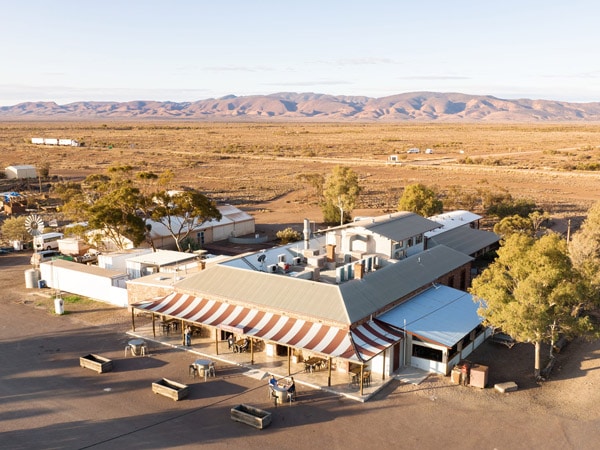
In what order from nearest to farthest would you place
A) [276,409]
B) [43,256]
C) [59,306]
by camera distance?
[276,409], [59,306], [43,256]

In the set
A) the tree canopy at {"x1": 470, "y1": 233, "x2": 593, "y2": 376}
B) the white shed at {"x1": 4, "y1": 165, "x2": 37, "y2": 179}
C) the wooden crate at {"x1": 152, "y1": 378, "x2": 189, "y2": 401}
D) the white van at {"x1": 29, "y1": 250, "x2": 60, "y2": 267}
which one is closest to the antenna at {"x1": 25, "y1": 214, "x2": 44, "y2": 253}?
the white van at {"x1": 29, "y1": 250, "x2": 60, "y2": 267}

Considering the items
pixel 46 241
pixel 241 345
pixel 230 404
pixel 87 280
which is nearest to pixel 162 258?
pixel 87 280

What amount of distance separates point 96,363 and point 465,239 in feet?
A: 98.2

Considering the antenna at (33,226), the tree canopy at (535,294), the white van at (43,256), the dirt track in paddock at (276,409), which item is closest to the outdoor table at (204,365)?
the dirt track in paddock at (276,409)

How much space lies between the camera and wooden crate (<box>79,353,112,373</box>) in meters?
25.0

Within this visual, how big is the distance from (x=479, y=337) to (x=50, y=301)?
26.8 metres

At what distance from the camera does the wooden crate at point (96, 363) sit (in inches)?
982

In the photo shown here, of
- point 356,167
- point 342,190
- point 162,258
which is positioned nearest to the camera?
point 162,258

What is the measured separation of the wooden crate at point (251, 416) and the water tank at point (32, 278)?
2417cm

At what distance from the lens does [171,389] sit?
22.4m

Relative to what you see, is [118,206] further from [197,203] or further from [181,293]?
[181,293]

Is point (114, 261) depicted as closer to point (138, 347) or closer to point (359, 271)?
point (138, 347)

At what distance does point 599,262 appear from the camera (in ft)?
80.9

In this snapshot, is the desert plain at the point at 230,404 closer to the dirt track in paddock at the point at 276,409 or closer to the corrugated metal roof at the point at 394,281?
the dirt track in paddock at the point at 276,409
